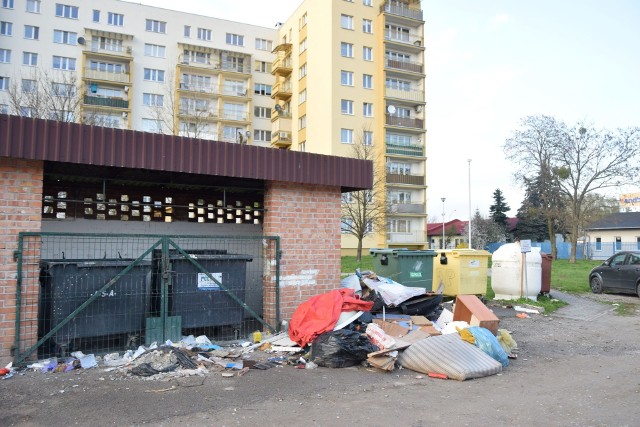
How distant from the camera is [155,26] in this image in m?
49.4

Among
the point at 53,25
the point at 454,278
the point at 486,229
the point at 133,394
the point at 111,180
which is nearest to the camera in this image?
the point at 133,394

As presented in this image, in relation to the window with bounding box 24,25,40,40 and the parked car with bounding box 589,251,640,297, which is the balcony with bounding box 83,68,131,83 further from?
the parked car with bounding box 589,251,640,297

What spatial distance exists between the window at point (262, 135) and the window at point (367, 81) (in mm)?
12548

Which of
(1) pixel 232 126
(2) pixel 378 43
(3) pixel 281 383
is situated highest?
(2) pixel 378 43

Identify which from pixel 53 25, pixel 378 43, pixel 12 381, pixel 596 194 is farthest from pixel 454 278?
pixel 53 25

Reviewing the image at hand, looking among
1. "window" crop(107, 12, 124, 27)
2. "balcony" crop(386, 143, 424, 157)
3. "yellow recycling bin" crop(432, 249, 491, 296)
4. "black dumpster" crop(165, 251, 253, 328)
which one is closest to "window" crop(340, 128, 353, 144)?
"balcony" crop(386, 143, 424, 157)

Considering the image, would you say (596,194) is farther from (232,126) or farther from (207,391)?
(207,391)

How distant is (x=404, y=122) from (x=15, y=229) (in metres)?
42.1

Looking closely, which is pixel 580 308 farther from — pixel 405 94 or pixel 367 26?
pixel 367 26

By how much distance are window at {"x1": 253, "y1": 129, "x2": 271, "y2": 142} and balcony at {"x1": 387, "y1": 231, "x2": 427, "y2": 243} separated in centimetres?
1722

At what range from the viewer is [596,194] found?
41.0 metres

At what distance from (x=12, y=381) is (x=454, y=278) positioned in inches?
380

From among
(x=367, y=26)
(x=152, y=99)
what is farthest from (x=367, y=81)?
(x=152, y=99)

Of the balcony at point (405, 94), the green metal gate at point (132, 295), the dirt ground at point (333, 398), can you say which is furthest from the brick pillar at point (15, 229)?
the balcony at point (405, 94)
